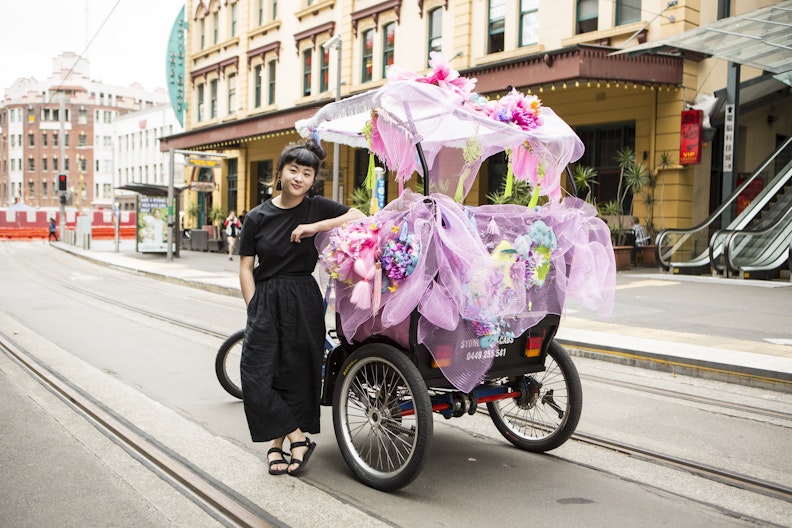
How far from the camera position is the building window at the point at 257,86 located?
3753 centimetres

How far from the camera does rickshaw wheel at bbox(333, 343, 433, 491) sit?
160 inches

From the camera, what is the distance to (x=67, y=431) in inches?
215

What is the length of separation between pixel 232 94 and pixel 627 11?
78.9 ft

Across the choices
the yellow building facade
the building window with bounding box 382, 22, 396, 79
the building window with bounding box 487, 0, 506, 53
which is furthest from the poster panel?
the building window with bounding box 487, 0, 506, 53

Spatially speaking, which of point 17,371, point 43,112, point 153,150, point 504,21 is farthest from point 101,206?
point 17,371

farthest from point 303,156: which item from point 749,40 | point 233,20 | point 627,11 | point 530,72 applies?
point 233,20

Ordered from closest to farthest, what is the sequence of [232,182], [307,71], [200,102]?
[307,71] → [232,182] → [200,102]

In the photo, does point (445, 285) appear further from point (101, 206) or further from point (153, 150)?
point (101, 206)

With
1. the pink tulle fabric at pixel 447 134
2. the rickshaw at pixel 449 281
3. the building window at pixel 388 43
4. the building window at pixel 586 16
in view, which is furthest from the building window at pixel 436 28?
the rickshaw at pixel 449 281

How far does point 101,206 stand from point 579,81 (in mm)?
90812

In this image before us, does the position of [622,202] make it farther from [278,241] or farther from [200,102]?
[200,102]

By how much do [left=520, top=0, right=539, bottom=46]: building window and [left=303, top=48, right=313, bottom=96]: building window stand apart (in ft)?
41.5

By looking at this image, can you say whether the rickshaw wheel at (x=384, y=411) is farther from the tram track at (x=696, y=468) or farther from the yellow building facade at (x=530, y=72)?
the yellow building facade at (x=530, y=72)

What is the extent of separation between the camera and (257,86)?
37688mm
